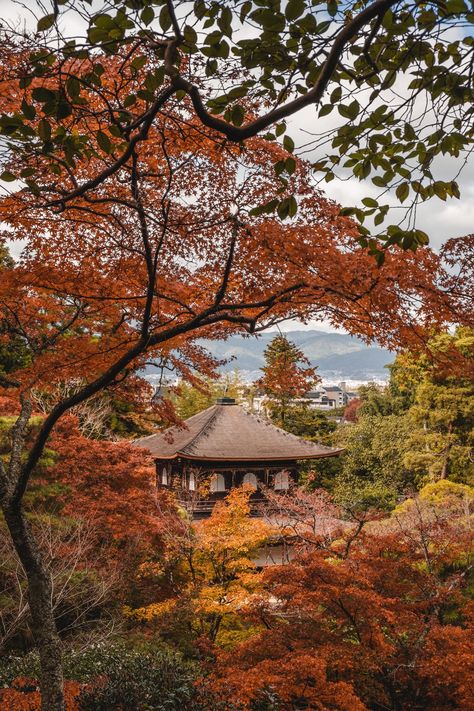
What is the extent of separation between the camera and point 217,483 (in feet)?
58.5

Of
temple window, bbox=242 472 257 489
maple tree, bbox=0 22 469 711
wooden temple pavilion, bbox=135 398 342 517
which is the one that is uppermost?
maple tree, bbox=0 22 469 711

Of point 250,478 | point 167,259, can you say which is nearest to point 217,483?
point 250,478

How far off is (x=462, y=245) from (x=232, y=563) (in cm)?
683

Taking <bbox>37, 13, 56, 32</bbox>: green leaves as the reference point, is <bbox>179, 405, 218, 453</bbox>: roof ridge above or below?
below

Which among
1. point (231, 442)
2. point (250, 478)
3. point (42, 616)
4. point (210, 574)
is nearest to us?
point (42, 616)

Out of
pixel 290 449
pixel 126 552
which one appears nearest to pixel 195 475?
pixel 290 449

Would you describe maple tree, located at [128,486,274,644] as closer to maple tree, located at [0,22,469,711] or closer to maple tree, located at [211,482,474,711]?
maple tree, located at [211,482,474,711]

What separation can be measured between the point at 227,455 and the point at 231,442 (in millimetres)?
969

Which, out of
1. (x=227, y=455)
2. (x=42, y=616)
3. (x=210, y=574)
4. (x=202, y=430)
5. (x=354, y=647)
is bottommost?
(x=210, y=574)

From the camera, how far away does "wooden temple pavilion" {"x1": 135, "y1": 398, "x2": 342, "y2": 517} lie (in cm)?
1682

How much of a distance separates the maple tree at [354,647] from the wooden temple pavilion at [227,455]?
10.5m

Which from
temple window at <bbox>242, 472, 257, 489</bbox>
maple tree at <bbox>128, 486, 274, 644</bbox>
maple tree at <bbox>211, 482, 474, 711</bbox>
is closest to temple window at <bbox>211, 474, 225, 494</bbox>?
temple window at <bbox>242, 472, 257, 489</bbox>

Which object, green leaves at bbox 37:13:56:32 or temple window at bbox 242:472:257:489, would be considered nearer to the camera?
green leaves at bbox 37:13:56:32

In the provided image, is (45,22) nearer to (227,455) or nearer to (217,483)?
(227,455)
